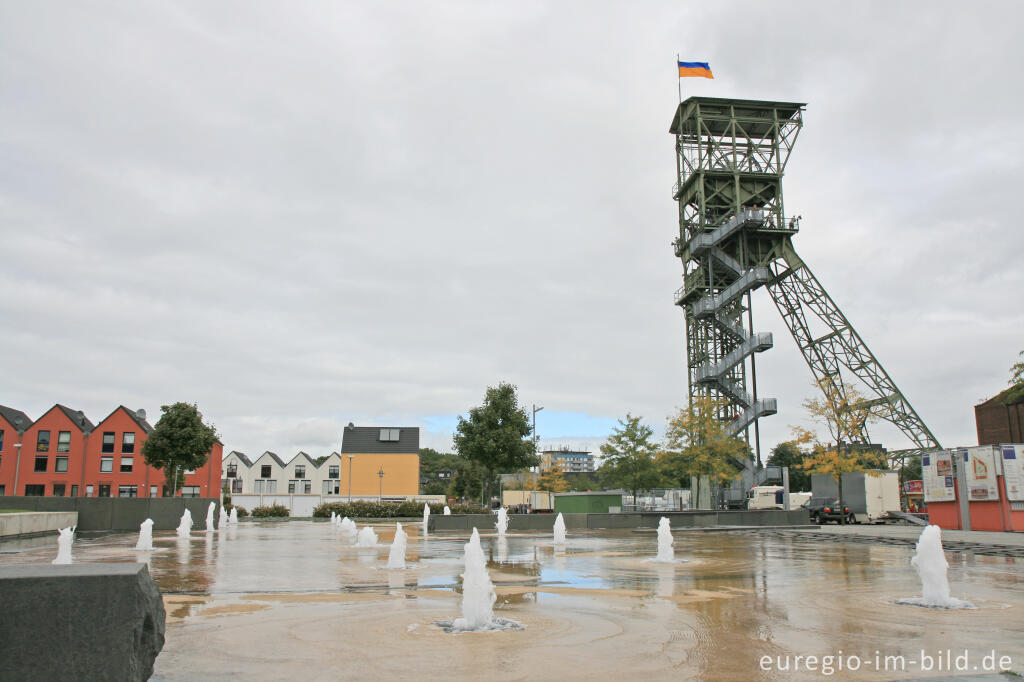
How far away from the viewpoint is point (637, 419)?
48438mm

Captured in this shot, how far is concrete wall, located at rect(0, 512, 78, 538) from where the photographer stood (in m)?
23.3

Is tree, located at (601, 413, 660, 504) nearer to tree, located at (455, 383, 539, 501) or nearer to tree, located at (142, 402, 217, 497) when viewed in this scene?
tree, located at (455, 383, 539, 501)

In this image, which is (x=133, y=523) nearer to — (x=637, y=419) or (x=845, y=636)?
(x=637, y=419)

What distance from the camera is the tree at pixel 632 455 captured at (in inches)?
1854

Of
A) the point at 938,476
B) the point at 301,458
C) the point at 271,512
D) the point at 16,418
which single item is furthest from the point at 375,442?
the point at 938,476

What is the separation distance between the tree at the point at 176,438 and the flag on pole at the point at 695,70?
42.3 m

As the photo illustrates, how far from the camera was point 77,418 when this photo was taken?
7550 cm

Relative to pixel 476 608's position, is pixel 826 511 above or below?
below

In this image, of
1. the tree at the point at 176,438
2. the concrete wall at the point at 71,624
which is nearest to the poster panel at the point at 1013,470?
the concrete wall at the point at 71,624

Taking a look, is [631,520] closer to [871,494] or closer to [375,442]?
[871,494]

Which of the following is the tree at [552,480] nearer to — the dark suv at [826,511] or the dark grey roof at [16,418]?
the dark suv at [826,511]

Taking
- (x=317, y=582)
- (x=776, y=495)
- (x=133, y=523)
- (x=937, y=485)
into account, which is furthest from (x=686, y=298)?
(x=317, y=582)

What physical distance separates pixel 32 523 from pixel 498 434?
97.3 feet

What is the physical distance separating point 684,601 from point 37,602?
7.99m
